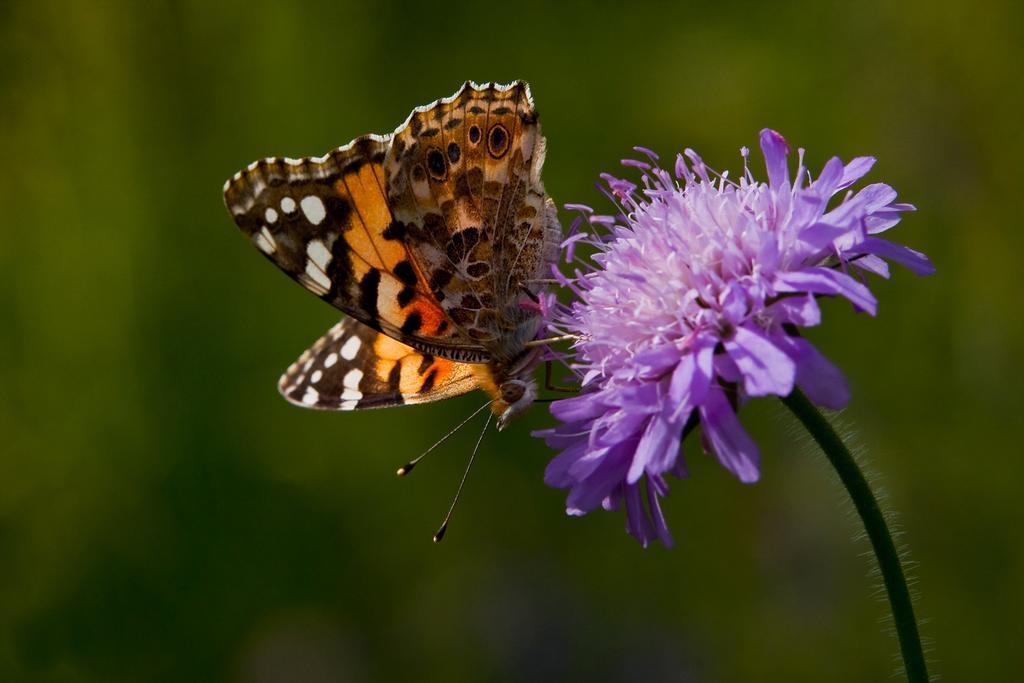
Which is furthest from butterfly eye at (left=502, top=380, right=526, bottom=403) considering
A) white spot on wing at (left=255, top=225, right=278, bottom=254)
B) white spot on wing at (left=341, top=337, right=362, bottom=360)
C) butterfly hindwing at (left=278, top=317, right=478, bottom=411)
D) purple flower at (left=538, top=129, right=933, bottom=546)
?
white spot on wing at (left=255, top=225, right=278, bottom=254)

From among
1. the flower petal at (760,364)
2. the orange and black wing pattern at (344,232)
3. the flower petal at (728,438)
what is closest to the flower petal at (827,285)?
the flower petal at (760,364)

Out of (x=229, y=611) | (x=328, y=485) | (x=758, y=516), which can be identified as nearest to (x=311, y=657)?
(x=229, y=611)

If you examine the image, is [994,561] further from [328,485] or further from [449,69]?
[449,69]

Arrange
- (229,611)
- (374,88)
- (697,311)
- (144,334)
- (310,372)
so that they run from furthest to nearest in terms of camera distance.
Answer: (374,88) < (144,334) < (229,611) < (310,372) < (697,311)

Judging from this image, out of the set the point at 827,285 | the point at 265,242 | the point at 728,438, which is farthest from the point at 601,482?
the point at 265,242

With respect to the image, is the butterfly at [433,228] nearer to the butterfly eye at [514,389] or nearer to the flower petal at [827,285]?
the butterfly eye at [514,389]

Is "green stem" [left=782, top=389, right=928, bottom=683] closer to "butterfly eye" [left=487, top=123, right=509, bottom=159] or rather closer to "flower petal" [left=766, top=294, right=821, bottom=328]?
"flower petal" [left=766, top=294, right=821, bottom=328]
